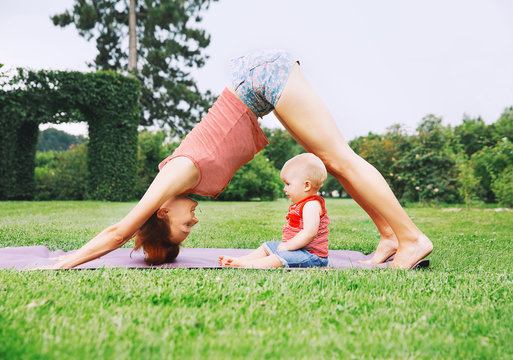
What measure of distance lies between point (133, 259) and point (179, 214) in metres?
0.56

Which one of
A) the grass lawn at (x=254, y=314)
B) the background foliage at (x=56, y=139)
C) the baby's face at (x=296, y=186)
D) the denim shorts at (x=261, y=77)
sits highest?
the background foliage at (x=56, y=139)

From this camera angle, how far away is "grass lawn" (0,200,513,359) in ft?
4.11

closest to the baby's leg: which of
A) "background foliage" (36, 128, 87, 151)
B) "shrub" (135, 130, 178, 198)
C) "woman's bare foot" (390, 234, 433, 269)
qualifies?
"woman's bare foot" (390, 234, 433, 269)

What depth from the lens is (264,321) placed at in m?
1.50

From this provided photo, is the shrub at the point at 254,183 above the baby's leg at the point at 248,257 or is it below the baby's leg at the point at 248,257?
above

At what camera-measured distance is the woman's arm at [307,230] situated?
107 inches

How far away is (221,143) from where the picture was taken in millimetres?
2625

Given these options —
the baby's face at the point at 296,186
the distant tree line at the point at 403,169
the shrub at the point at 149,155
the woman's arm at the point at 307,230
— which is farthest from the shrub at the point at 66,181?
the woman's arm at the point at 307,230

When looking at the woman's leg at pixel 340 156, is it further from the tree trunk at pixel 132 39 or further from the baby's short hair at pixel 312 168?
the tree trunk at pixel 132 39

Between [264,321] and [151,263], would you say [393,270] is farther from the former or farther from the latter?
[151,263]

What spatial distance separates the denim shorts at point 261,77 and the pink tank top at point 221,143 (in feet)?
0.25

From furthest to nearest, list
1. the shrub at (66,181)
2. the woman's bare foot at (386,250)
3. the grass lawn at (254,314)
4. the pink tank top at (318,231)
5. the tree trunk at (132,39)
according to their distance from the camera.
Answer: the tree trunk at (132,39) < the shrub at (66,181) < the woman's bare foot at (386,250) < the pink tank top at (318,231) < the grass lawn at (254,314)

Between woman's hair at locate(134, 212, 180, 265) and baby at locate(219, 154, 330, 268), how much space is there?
392 mm

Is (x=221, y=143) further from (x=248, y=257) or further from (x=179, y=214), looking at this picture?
(x=248, y=257)
